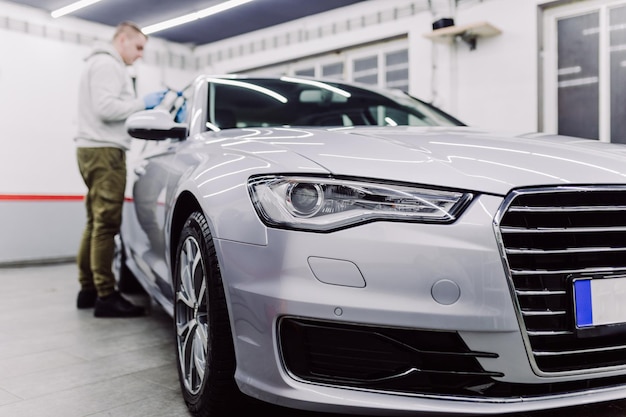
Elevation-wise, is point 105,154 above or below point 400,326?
above

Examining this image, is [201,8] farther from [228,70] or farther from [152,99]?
[152,99]

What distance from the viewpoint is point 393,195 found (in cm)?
124

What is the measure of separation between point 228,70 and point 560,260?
23.9ft

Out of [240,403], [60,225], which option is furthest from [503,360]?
[60,225]

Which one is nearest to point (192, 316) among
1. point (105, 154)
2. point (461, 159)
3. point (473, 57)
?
point (461, 159)

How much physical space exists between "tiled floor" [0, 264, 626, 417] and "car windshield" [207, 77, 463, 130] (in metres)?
0.97

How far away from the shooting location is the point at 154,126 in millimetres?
2184

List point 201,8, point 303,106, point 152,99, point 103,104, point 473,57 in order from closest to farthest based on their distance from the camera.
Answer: point 303,106 → point 103,104 → point 152,99 → point 473,57 → point 201,8

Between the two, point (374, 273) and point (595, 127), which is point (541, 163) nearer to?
point (374, 273)

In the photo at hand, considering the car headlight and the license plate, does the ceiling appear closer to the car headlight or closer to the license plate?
the car headlight

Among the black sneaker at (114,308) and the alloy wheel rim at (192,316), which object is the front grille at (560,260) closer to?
the alloy wheel rim at (192,316)

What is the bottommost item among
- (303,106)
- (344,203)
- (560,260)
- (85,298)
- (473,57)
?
(85,298)

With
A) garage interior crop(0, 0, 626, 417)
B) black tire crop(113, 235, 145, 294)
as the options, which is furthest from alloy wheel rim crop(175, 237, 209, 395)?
black tire crop(113, 235, 145, 294)

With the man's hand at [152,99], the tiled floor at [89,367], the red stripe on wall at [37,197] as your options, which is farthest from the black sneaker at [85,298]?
the red stripe on wall at [37,197]
